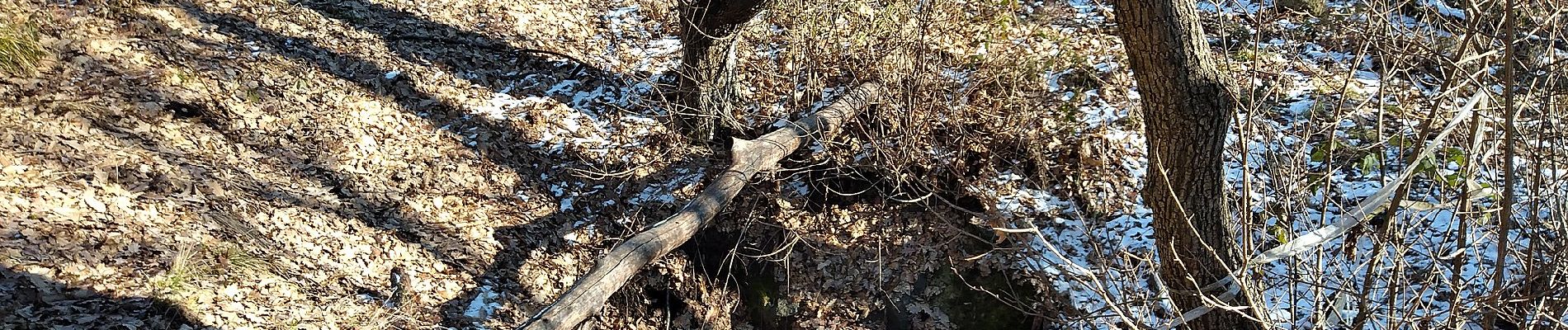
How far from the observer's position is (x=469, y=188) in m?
5.98

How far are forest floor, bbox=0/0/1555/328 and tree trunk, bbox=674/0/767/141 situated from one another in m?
0.25

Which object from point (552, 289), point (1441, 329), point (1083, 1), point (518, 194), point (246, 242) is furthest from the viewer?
point (1083, 1)

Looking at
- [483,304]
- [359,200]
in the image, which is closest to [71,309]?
[359,200]

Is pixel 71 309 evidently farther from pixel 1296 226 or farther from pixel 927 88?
pixel 1296 226

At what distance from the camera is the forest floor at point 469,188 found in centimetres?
467

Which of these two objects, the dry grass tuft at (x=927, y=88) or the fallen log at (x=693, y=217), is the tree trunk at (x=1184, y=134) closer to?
the dry grass tuft at (x=927, y=88)

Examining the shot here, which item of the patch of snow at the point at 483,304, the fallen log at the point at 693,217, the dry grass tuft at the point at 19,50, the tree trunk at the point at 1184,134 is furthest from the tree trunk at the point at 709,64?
the dry grass tuft at the point at 19,50

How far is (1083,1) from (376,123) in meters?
6.22

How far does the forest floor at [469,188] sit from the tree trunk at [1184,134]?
0.31 meters

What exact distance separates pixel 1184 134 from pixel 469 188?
15.1ft

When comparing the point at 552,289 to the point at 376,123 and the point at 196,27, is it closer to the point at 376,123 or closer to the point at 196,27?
the point at 376,123

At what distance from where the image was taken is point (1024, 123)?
18.8 feet

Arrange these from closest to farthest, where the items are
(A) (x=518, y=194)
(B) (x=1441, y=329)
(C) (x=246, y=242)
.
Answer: (B) (x=1441, y=329), (C) (x=246, y=242), (A) (x=518, y=194)

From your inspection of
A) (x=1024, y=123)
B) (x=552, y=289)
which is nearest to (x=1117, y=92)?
(x=1024, y=123)
